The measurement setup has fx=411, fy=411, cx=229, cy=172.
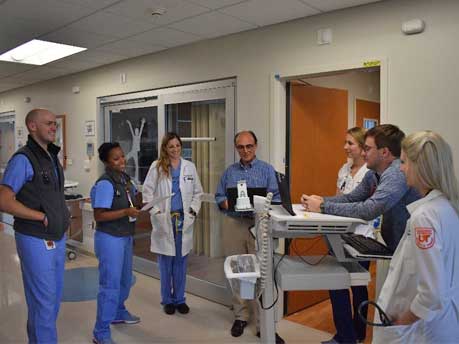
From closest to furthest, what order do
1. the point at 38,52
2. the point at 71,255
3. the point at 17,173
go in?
the point at 17,173
the point at 38,52
the point at 71,255

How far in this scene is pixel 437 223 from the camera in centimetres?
145

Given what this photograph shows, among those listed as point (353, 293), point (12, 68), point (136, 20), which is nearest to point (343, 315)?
point (353, 293)

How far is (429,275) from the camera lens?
4.65ft

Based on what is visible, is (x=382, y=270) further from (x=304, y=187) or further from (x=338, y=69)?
(x=338, y=69)

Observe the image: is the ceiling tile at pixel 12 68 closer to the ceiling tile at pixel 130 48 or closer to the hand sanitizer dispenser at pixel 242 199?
the ceiling tile at pixel 130 48

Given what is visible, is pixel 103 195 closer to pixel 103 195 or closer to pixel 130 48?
pixel 103 195

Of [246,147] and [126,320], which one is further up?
[246,147]

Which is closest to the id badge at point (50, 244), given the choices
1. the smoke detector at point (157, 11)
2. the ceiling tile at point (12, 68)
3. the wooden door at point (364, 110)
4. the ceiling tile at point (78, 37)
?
the smoke detector at point (157, 11)

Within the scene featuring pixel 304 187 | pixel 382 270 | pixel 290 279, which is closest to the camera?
pixel 290 279

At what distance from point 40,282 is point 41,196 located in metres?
0.48

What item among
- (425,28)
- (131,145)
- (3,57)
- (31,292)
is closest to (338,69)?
(425,28)

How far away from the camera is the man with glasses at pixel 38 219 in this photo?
7.46ft

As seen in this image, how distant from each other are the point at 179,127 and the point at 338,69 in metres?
1.86

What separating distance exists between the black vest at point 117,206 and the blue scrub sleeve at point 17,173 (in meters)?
0.59
